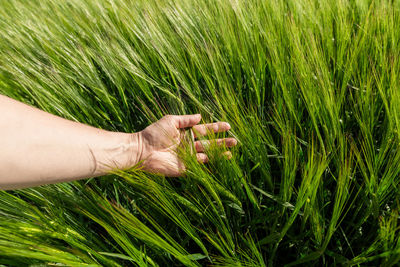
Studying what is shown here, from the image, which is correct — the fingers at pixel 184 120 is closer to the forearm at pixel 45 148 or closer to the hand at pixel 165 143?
the hand at pixel 165 143

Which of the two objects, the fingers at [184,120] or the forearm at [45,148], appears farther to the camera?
the fingers at [184,120]

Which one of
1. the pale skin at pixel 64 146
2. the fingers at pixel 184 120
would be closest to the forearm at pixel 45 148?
the pale skin at pixel 64 146

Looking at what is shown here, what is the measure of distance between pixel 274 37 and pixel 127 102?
1.42 ft

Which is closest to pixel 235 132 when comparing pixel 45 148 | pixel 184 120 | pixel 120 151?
pixel 184 120

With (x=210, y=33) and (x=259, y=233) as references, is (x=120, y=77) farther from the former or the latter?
(x=259, y=233)

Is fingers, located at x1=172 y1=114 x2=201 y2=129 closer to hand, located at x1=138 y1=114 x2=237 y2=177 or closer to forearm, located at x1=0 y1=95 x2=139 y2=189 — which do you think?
hand, located at x1=138 y1=114 x2=237 y2=177

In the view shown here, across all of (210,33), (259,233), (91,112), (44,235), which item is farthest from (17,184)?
(210,33)

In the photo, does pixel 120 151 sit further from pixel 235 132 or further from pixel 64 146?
pixel 235 132

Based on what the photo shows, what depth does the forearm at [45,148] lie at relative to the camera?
604 millimetres

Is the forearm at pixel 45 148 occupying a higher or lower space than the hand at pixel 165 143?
higher

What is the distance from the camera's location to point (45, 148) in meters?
0.64

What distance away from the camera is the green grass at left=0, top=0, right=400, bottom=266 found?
0.56 metres

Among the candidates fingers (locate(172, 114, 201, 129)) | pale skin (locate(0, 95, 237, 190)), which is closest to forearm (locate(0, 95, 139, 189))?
pale skin (locate(0, 95, 237, 190))

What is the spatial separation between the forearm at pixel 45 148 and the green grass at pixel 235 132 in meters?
0.05
